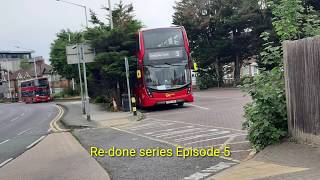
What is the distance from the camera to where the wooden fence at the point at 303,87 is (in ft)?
28.5

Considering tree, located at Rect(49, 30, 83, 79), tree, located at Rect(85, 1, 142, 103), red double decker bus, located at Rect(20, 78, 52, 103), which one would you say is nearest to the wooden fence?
tree, located at Rect(85, 1, 142, 103)

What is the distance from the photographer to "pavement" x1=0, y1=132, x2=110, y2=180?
31.4ft

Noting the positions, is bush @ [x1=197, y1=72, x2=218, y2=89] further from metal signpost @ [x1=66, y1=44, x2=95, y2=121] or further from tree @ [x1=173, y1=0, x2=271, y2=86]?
metal signpost @ [x1=66, y1=44, x2=95, y2=121]

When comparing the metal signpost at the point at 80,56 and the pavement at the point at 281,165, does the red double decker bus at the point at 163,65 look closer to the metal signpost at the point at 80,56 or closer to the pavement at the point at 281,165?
the metal signpost at the point at 80,56

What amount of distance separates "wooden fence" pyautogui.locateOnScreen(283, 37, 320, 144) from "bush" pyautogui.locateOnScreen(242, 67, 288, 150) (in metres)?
0.33

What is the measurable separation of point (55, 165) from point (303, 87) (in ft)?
18.7

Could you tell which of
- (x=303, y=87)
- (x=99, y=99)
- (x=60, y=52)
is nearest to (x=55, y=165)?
(x=303, y=87)

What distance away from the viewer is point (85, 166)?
10406 mm

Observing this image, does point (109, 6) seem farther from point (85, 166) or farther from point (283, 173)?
point (283, 173)

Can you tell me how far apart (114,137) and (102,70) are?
1326cm

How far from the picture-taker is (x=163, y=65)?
25.9 meters

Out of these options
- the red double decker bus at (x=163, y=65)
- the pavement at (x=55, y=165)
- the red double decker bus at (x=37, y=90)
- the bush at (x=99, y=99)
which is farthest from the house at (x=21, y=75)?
the pavement at (x=55, y=165)

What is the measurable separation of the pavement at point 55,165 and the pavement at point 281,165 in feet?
8.32

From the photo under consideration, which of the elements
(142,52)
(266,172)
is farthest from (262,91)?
(142,52)
